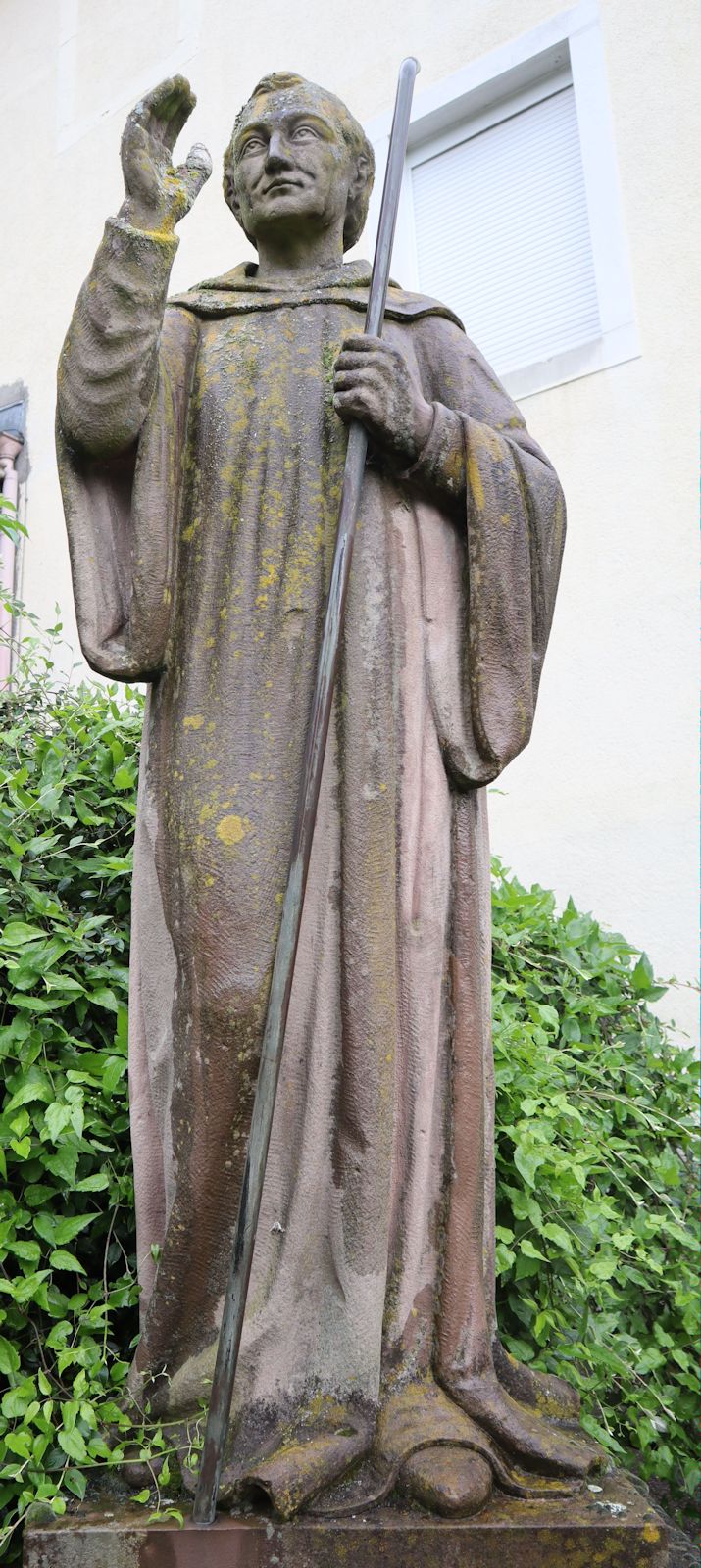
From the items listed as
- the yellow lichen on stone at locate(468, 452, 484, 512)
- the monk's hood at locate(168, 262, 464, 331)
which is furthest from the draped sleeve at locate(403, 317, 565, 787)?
the monk's hood at locate(168, 262, 464, 331)

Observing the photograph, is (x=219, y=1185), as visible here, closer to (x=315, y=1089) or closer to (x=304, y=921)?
(x=315, y=1089)

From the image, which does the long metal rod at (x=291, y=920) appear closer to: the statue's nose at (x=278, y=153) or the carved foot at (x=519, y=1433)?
the statue's nose at (x=278, y=153)

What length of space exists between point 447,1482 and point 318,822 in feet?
3.30

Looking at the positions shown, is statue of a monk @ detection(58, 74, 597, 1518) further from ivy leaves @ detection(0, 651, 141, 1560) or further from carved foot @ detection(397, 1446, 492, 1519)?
ivy leaves @ detection(0, 651, 141, 1560)

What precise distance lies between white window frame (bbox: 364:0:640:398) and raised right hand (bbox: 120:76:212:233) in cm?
446

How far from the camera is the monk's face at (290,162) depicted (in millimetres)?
2752

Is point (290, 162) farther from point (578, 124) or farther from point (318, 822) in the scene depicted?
point (578, 124)

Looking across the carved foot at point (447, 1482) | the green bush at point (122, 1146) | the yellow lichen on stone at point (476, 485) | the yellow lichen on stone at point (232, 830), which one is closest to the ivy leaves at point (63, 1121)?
the green bush at point (122, 1146)

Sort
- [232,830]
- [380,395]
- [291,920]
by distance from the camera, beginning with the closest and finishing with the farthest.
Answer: [291,920] < [232,830] < [380,395]

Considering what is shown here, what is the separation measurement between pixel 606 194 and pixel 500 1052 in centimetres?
→ 460

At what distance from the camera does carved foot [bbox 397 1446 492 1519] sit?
6.74 ft

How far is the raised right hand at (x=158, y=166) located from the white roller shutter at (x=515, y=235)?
463cm

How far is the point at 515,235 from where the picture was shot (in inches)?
290

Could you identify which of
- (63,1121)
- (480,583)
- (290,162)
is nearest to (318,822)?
(480,583)
